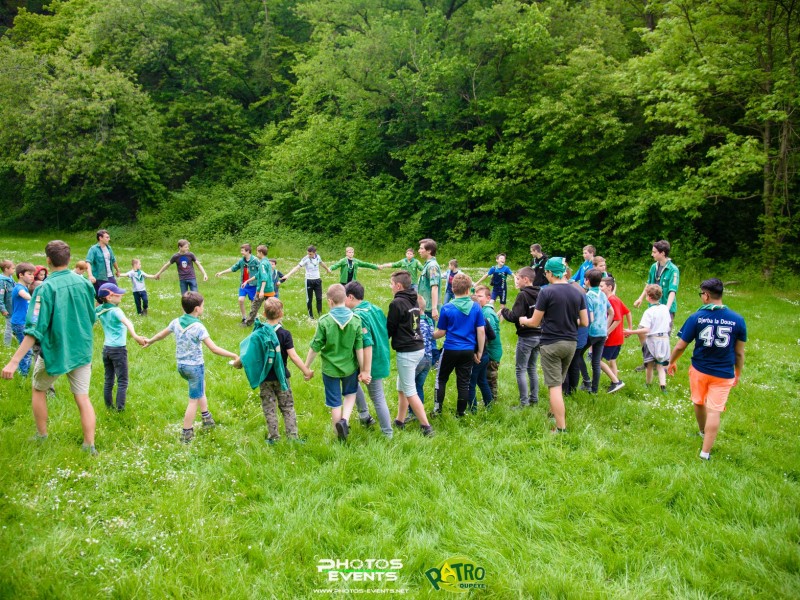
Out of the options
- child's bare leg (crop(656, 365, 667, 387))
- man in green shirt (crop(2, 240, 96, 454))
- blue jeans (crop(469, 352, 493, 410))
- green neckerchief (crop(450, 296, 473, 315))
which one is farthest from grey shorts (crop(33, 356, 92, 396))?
child's bare leg (crop(656, 365, 667, 387))

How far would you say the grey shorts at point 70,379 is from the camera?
5.60 meters

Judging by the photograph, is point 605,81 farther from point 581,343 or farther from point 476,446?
point 476,446

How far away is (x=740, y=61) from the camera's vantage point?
18.9 metres

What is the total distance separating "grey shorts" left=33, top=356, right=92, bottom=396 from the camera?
5.60 meters

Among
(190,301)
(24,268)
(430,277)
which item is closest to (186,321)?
(190,301)

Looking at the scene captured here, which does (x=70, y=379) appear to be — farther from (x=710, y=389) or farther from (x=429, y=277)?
(x=710, y=389)

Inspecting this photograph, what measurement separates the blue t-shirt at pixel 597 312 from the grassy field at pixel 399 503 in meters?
1.13

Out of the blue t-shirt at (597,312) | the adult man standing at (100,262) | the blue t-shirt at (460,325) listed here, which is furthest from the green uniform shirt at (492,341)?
the adult man standing at (100,262)

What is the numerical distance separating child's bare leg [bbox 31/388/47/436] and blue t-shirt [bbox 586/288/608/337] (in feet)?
25.3

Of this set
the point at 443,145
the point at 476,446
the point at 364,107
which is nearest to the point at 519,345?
the point at 476,446

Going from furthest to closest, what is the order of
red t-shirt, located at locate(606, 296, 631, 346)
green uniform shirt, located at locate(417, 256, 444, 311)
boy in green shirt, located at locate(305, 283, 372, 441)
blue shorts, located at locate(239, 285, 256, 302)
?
blue shorts, located at locate(239, 285, 256, 302) < green uniform shirt, located at locate(417, 256, 444, 311) < red t-shirt, located at locate(606, 296, 631, 346) < boy in green shirt, located at locate(305, 283, 372, 441)

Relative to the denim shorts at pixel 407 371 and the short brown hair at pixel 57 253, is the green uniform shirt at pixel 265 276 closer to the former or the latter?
the short brown hair at pixel 57 253

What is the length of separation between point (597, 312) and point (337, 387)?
4636 mm

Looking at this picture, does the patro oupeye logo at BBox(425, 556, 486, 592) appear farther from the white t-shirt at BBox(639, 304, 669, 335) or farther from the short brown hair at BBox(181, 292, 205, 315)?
the white t-shirt at BBox(639, 304, 669, 335)
